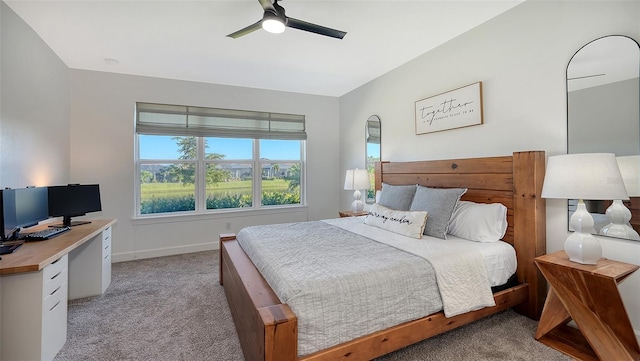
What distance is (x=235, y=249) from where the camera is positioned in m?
2.55

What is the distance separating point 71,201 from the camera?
2762 mm

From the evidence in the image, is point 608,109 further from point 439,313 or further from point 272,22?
point 272,22

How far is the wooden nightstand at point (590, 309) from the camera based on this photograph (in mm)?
1587

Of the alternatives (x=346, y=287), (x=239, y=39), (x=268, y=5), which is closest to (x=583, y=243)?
(x=346, y=287)

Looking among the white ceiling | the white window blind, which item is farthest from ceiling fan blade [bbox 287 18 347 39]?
the white window blind

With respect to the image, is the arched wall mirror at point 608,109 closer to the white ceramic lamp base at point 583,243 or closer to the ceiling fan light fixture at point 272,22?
the white ceramic lamp base at point 583,243

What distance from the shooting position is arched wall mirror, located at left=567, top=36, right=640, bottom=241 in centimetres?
175

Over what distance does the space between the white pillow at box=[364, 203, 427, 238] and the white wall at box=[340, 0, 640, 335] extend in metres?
0.93

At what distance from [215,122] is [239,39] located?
1.69m

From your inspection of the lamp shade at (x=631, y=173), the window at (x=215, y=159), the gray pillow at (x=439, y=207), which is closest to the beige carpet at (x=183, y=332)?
the gray pillow at (x=439, y=207)

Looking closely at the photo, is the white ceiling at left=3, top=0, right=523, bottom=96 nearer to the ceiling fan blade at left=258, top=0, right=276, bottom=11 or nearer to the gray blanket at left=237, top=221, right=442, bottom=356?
the ceiling fan blade at left=258, top=0, right=276, bottom=11

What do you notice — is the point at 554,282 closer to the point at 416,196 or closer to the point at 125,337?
the point at 416,196

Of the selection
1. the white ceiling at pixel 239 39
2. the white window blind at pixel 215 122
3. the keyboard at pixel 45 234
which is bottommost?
the keyboard at pixel 45 234

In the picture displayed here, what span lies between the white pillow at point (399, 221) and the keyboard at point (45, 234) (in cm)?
282
